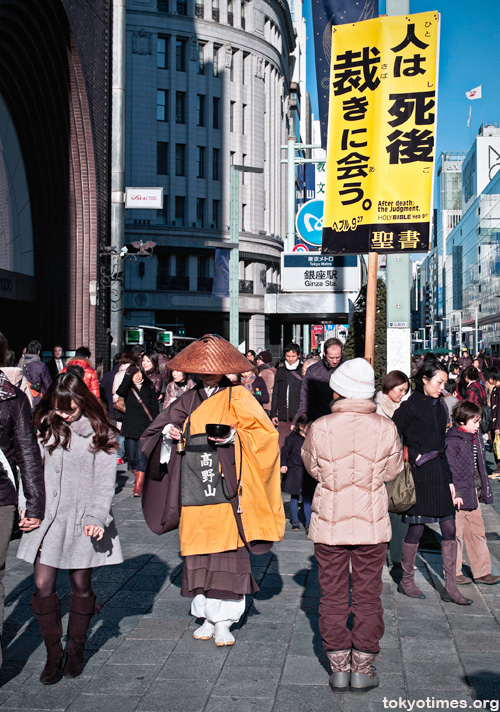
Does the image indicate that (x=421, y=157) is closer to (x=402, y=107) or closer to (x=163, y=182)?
(x=402, y=107)

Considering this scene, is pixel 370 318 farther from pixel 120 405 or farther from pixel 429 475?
pixel 120 405

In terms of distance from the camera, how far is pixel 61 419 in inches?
185

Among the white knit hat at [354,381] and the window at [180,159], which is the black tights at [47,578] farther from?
the window at [180,159]

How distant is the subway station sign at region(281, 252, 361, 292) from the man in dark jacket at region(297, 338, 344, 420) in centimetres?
1412

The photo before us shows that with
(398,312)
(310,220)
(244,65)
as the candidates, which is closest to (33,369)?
(398,312)

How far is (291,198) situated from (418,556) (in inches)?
717

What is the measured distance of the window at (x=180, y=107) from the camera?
4906 centimetres

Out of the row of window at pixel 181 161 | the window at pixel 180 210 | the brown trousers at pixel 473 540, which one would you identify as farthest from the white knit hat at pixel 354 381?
the row of window at pixel 181 161

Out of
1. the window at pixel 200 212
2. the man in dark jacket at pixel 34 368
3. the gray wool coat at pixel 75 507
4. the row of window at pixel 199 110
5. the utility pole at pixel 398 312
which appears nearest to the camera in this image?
the gray wool coat at pixel 75 507

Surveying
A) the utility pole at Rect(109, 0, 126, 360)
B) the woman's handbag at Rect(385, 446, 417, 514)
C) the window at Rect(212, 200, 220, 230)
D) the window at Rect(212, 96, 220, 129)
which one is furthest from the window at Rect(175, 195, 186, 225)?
the woman's handbag at Rect(385, 446, 417, 514)

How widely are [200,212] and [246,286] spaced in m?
5.30

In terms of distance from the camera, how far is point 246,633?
5512 millimetres

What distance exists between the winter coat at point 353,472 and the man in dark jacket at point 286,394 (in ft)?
18.5

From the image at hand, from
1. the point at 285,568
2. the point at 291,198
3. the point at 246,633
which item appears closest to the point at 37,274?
the point at 291,198
